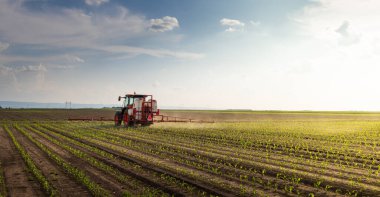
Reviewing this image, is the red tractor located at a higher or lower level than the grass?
higher

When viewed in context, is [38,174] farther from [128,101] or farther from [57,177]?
[128,101]

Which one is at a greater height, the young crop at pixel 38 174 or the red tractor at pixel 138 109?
the red tractor at pixel 138 109

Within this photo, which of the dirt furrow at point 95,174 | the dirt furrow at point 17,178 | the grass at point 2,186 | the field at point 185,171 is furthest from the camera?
the dirt furrow at point 95,174

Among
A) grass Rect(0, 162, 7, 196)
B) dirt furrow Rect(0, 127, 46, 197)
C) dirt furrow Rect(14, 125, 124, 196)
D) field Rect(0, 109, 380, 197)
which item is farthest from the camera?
dirt furrow Rect(14, 125, 124, 196)

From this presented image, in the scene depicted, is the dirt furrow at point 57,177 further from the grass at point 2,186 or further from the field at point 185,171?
the grass at point 2,186

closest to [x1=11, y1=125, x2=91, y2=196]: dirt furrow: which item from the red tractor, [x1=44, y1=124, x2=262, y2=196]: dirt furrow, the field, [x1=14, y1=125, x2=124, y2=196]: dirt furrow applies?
the field

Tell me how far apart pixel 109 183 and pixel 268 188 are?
4.08m

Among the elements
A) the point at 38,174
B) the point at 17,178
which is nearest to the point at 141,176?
the point at 38,174

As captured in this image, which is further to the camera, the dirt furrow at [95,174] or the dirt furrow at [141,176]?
the dirt furrow at [95,174]

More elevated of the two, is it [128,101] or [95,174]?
[128,101]

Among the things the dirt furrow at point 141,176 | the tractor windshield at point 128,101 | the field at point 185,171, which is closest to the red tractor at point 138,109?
the tractor windshield at point 128,101

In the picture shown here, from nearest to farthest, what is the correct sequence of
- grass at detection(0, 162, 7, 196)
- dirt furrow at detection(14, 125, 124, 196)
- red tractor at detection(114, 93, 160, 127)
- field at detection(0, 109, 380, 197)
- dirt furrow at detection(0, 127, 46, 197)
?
grass at detection(0, 162, 7, 196) < dirt furrow at detection(0, 127, 46, 197) < field at detection(0, 109, 380, 197) < dirt furrow at detection(14, 125, 124, 196) < red tractor at detection(114, 93, 160, 127)

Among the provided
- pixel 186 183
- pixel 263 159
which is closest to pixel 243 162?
pixel 263 159

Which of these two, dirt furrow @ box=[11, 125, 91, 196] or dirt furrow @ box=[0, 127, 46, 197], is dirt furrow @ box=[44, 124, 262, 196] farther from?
dirt furrow @ box=[0, 127, 46, 197]
